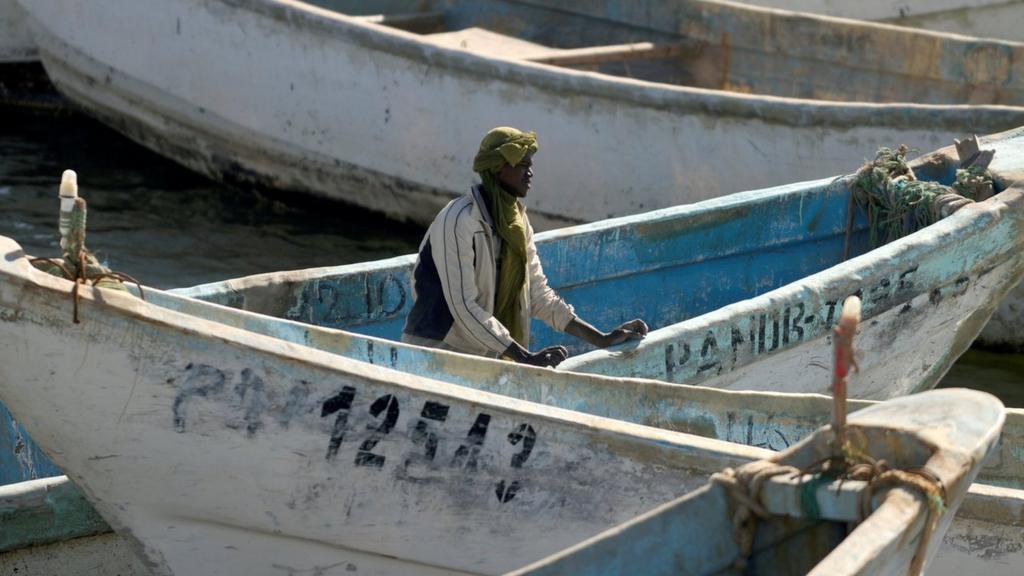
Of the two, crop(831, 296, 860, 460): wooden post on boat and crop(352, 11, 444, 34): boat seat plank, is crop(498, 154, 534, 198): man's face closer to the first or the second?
crop(831, 296, 860, 460): wooden post on boat

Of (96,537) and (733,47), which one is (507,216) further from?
(733,47)

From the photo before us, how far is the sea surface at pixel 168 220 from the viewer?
971 cm

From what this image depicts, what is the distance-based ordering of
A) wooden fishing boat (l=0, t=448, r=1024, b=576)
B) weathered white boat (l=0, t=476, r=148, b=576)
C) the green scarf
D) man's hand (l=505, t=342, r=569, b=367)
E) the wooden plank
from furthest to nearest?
the wooden plank → man's hand (l=505, t=342, r=569, b=367) → the green scarf → weathered white boat (l=0, t=476, r=148, b=576) → wooden fishing boat (l=0, t=448, r=1024, b=576)

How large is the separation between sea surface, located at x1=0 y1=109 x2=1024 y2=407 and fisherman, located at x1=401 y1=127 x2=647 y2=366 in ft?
14.4

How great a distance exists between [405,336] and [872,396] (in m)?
2.42

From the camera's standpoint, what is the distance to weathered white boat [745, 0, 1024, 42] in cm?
1171

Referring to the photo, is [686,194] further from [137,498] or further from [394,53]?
[137,498]

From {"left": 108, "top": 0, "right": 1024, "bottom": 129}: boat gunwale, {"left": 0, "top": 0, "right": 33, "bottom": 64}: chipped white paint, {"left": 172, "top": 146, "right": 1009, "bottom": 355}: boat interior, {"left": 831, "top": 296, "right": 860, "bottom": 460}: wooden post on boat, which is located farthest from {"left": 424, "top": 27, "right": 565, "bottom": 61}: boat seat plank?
{"left": 831, "top": 296, "right": 860, "bottom": 460}: wooden post on boat

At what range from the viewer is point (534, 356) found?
4918mm

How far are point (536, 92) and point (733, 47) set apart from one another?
2252 mm

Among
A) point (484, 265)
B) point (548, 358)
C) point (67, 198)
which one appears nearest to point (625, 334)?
point (548, 358)

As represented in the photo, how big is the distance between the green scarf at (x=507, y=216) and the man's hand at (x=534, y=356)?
0.58 ft

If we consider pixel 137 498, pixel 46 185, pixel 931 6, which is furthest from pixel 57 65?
pixel 137 498

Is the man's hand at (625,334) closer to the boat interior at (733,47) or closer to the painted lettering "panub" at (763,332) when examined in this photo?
the painted lettering "panub" at (763,332)
